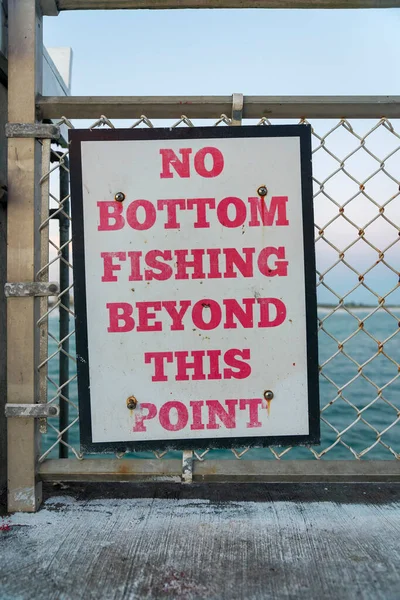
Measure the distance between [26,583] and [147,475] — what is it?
591 millimetres

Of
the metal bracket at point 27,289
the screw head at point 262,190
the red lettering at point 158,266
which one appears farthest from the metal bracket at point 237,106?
the metal bracket at point 27,289

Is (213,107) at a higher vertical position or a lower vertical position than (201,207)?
higher

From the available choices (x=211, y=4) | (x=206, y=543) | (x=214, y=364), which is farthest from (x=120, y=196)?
(x=206, y=543)

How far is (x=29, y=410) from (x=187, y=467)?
2.22 feet

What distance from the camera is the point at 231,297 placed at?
5.90 ft

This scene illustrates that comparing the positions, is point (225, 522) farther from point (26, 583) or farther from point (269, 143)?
point (269, 143)

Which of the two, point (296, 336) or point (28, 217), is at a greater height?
point (28, 217)

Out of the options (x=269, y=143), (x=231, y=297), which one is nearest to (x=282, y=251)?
(x=231, y=297)

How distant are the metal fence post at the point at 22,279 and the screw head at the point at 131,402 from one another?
0.37m

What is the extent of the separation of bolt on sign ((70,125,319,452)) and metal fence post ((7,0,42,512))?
0.60 feet

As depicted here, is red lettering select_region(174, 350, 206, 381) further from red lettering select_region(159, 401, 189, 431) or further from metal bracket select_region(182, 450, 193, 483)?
metal bracket select_region(182, 450, 193, 483)

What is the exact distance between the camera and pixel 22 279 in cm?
179

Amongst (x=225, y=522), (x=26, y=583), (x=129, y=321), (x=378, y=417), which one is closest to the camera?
(x=26, y=583)

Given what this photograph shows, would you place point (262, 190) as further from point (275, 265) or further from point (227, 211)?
point (275, 265)
